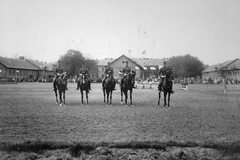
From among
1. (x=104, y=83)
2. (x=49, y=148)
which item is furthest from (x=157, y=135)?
(x=104, y=83)

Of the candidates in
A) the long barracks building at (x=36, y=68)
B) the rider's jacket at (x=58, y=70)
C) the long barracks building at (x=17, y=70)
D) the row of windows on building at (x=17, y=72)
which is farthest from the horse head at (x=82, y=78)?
the row of windows on building at (x=17, y=72)

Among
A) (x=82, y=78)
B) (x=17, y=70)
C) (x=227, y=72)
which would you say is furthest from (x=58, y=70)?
(x=17, y=70)

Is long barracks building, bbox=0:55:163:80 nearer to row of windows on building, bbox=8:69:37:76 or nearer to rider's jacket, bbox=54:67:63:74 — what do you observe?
row of windows on building, bbox=8:69:37:76

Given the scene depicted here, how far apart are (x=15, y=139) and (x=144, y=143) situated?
3.96 meters

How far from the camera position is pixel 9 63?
282 ft

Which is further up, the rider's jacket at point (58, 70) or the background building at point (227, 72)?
the background building at point (227, 72)

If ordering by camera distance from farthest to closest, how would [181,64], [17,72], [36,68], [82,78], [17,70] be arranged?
[36,68]
[181,64]
[17,70]
[17,72]
[82,78]

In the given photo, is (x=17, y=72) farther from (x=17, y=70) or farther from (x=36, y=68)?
(x=36, y=68)

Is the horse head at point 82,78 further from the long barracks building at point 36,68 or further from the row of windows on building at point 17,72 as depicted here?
the row of windows on building at point 17,72

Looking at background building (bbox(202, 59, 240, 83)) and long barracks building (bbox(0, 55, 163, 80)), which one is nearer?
background building (bbox(202, 59, 240, 83))

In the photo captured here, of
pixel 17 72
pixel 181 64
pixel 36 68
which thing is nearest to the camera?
pixel 17 72

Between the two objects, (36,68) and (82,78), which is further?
(36,68)

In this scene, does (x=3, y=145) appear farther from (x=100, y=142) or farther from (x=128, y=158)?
(x=128, y=158)

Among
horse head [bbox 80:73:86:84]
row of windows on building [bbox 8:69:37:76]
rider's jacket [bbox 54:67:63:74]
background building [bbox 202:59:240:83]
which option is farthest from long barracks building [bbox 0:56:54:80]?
horse head [bbox 80:73:86:84]
